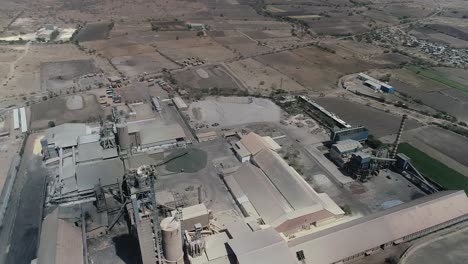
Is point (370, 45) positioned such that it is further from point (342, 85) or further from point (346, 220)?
point (346, 220)

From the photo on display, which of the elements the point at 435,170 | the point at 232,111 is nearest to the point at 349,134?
the point at 435,170

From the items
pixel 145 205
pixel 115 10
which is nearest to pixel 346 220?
pixel 145 205

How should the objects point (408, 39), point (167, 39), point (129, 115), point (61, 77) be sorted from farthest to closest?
1. point (408, 39)
2. point (167, 39)
3. point (61, 77)
4. point (129, 115)

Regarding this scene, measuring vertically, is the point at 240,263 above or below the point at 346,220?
above

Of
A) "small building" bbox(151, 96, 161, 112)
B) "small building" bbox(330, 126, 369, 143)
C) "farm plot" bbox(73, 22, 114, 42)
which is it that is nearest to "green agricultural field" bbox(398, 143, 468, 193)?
"small building" bbox(330, 126, 369, 143)

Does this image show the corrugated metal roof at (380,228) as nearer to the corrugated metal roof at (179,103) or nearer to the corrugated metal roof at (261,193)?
the corrugated metal roof at (261,193)

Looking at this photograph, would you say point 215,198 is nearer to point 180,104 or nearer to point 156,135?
point 156,135
